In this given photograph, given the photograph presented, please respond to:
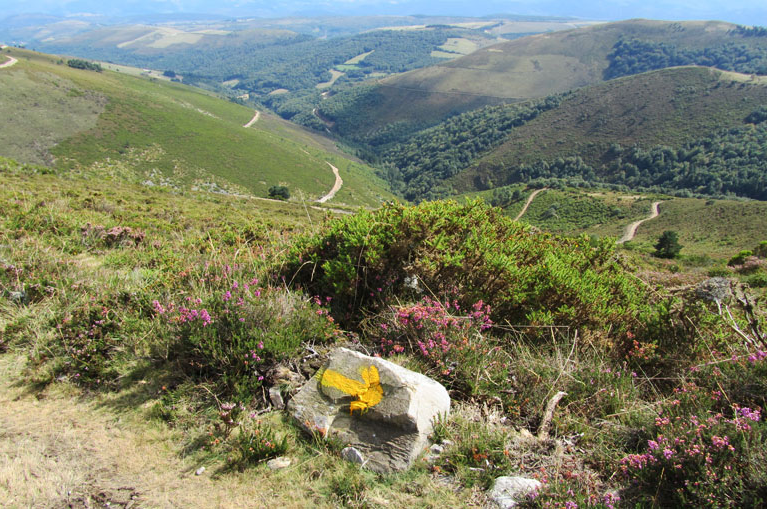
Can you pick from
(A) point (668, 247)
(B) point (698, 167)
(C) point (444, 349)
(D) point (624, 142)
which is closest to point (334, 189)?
(A) point (668, 247)

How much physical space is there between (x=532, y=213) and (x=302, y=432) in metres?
86.4

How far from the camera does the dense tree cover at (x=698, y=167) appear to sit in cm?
8944

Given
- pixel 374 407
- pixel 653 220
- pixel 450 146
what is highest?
pixel 374 407

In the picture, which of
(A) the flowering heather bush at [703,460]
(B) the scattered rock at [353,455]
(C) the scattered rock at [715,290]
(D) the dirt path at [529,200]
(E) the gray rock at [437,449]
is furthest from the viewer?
(D) the dirt path at [529,200]

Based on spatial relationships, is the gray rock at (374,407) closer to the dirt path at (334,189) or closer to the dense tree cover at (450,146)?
the dirt path at (334,189)

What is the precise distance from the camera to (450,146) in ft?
456

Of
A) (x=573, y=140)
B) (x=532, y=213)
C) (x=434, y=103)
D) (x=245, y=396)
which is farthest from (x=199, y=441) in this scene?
(x=434, y=103)

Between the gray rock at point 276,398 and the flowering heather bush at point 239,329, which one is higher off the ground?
the flowering heather bush at point 239,329

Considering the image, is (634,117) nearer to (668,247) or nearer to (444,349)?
(668,247)

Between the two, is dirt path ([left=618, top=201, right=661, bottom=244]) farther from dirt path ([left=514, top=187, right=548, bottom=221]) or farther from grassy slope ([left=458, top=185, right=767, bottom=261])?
dirt path ([left=514, top=187, right=548, bottom=221])

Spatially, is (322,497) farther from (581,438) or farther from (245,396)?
(581,438)

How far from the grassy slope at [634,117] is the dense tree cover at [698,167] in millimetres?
3293

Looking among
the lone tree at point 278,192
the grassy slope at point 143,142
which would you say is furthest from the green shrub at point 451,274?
the grassy slope at point 143,142

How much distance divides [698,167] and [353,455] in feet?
392
